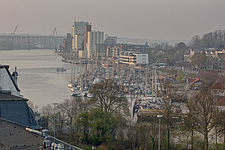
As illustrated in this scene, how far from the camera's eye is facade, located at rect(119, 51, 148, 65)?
23.6 m

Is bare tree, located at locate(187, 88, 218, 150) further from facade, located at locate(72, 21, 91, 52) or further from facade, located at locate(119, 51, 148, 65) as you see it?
facade, located at locate(72, 21, 91, 52)

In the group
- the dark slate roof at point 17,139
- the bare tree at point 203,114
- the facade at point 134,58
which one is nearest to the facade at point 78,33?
the facade at point 134,58

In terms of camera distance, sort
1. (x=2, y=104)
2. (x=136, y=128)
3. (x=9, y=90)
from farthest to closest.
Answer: (x=136, y=128)
(x=9, y=90)
(x=2, y=104)

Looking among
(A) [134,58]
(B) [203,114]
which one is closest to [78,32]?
(A) [134,58]

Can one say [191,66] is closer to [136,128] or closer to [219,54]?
[219,54]

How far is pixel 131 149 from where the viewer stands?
203 inches

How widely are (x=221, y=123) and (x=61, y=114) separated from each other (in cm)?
290

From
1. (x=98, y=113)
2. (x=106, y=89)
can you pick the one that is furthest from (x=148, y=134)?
(x=106, y=89)

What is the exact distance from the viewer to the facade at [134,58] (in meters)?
23.6

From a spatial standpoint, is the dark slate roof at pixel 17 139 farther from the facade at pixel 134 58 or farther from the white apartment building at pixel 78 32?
the white apartment building at pixel 78 32

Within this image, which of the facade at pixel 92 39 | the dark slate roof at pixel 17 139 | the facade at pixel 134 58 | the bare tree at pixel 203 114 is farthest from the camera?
the facade at pixel 92 39

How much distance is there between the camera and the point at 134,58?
24.0 meters

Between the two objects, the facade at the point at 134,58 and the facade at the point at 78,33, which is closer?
the facade at the point at 134,58

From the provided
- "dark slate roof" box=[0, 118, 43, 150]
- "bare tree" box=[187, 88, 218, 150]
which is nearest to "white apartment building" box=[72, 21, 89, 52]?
"bare tree" box=[187, 88, 218, 150]
